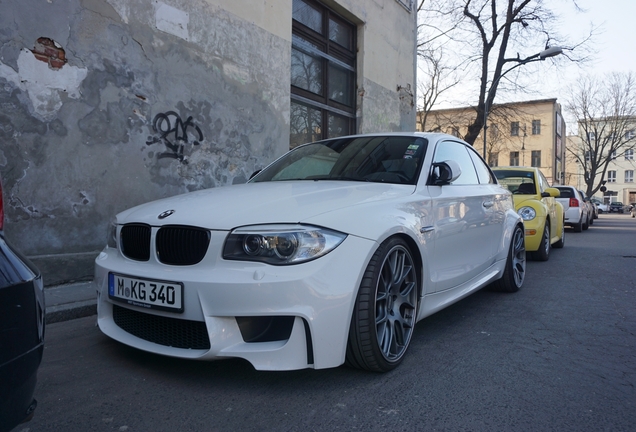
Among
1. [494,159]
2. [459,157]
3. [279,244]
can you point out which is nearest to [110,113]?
[459,157]

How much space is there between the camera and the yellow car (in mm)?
7379

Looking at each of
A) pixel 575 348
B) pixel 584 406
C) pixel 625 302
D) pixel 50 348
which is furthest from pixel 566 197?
pixel 50 348

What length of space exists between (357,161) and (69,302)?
272 cm

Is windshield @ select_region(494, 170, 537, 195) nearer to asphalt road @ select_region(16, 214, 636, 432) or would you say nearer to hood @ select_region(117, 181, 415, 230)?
asphalt road @ select_region(16, 214, 636, 432)

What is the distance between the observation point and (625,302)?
4.71m

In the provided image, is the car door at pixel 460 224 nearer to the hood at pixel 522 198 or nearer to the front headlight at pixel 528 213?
the front headlight at pixel 528 213

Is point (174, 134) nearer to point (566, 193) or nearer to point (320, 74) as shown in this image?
point (320, 74)

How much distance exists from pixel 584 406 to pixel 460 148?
2598mm

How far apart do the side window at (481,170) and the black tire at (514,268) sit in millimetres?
613

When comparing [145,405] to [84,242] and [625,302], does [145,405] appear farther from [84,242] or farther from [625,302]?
[625,302]

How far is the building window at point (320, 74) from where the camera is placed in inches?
362

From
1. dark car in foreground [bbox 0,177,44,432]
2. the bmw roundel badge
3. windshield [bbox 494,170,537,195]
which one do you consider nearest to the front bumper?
the bmw roundel badge

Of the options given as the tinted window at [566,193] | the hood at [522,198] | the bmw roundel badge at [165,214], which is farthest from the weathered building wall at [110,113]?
the tinted window at [566,193]

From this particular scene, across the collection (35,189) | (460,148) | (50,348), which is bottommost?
(50,348)
